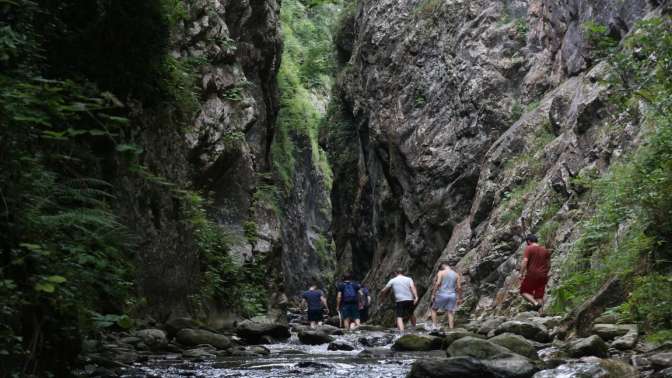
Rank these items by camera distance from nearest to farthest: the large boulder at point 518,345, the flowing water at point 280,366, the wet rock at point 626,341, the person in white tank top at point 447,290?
the wet rock at point 626,341 < the flowing water at point 280,366 < the large boulder at point 518,345 < the person in white tank top at point 447,290

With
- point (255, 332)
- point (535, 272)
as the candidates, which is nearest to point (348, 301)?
point (255, 332)

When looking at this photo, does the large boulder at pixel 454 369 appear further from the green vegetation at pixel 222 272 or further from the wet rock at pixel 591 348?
the green vegetation at pixel 222 272

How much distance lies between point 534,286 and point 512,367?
778 cm

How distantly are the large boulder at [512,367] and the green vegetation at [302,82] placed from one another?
3197 cm

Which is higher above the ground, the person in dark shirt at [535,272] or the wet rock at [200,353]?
the person in dark shirt at [535,272]

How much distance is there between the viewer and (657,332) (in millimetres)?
7105

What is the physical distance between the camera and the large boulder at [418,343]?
11.2m

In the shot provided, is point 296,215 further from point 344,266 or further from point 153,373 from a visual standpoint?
point 153,373

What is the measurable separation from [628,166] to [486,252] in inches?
305

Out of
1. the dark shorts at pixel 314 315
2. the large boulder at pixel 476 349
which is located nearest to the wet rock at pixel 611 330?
the large boulder at pixel 476 349

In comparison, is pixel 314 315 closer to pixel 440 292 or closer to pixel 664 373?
pixel 440 292

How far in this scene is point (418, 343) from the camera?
11.2 m

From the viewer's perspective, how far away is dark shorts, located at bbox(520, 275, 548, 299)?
14141mm

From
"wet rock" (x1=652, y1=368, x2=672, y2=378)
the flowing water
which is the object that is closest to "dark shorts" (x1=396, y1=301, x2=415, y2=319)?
the flowing water
